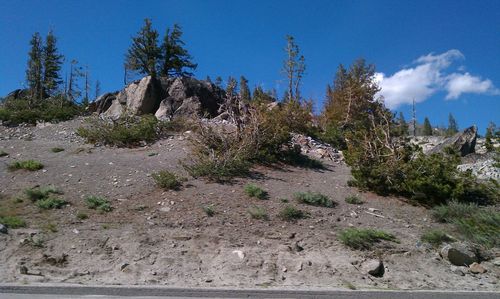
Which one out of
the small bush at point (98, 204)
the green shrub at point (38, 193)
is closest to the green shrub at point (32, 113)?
the green shrub at point (38, 193)

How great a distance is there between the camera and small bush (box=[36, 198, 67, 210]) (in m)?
9.66

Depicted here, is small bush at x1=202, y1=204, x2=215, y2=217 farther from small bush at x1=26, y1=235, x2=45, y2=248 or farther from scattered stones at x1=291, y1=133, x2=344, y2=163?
scattered stones at x1=291, y1=133, x2=344, y2=163

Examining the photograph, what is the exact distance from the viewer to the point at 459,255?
744 cm

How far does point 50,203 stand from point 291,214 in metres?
5.55

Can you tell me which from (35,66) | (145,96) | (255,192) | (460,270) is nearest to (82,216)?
(255,192)

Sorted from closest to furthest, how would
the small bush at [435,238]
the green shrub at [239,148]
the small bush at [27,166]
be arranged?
the small bush at [435,238] → the green shrub at [239,148] → the small bush at [27,166]

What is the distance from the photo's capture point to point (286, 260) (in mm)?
7297

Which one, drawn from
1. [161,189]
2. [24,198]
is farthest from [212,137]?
[24,198]

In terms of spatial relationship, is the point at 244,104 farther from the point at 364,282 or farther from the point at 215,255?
the point at 364,282

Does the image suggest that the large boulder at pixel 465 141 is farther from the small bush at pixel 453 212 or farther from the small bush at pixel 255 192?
the small bush at pixel 255 192

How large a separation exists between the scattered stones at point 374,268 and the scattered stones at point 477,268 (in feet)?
4.97

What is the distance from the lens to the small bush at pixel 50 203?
966 centimetres

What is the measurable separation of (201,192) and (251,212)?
1.91 meters

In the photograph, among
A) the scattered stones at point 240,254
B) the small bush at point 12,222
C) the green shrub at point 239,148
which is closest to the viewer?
the scattered stones at point 240,254
